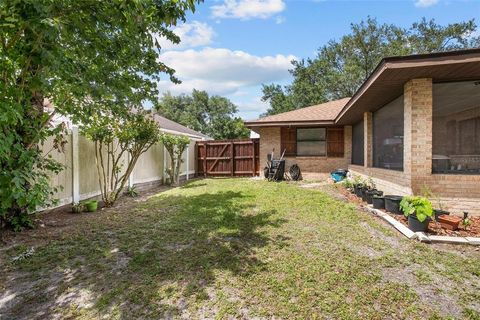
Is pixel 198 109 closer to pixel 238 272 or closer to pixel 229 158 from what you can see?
pixel 229 158

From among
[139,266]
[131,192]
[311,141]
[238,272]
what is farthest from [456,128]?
[131,192]

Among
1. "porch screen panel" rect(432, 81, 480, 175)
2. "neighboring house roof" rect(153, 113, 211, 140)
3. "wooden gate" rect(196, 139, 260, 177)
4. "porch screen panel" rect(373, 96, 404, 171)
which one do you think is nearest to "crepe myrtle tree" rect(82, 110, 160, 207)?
"neighboring house roof" rect(153, 113, 211, 140)

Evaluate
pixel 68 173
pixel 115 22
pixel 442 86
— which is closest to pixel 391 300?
pixel 115 22

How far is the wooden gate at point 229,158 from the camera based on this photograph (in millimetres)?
13234

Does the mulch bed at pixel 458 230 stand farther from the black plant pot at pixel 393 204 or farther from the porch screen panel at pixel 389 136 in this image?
the porch screen panel at pixel 389 136

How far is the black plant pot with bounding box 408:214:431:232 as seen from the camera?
12.9ft

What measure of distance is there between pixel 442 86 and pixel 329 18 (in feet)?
19.6

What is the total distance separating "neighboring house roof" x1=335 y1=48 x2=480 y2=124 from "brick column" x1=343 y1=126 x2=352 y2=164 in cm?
530

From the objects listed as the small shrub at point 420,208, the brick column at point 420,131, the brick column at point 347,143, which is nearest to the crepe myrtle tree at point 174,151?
the brick column at point 347,143

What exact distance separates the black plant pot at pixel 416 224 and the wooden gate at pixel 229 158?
9233 mm

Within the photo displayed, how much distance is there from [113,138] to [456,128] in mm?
7646

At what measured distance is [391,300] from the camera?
2.35 metres

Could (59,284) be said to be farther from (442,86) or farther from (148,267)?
(442,86)

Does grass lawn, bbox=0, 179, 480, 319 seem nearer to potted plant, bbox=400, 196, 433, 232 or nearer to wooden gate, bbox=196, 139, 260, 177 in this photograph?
potted plant, bbox=400, 196, 433, 232
